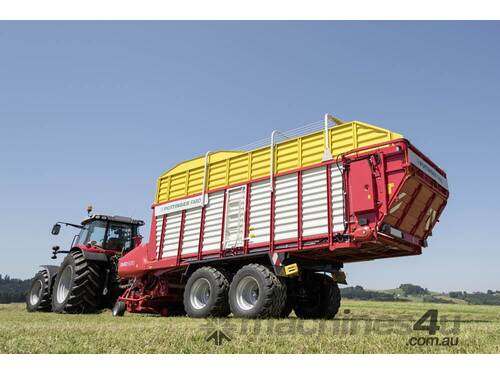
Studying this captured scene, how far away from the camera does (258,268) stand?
909cm

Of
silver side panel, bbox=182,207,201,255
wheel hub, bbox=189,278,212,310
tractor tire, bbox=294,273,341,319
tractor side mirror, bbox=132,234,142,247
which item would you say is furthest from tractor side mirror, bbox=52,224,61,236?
tractor tire, bbox=294,273,341,319

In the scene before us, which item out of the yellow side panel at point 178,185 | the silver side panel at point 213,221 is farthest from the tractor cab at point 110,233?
the silver side panel at point 213,221

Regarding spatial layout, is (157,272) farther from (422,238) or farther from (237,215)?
(422,238)

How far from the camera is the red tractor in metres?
12.7

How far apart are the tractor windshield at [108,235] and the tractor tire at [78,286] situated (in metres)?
0.95

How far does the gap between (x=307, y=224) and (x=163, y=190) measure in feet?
18.3

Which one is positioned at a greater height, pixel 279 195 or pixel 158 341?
pixel 279 195

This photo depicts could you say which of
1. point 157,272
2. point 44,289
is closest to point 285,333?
point 157,272

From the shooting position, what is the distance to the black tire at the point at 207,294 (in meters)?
9.80

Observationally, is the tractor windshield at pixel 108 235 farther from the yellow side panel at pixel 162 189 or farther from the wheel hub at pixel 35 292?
the yellow side panel at pixel 162 189

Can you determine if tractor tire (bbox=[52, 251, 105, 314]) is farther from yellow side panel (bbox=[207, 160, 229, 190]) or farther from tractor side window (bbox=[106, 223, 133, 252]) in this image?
yellow side panel (bbox=[207, 160, 229, 190])

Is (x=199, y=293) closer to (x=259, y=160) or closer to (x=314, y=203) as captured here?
(x=259, y=160)

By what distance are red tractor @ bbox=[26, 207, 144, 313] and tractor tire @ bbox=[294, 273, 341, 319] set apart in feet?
20.0

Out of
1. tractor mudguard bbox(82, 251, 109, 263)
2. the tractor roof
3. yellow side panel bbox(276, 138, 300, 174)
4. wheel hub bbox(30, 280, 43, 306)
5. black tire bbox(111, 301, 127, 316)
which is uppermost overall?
yellow side panel bbox(276, 138, 300, 174)
